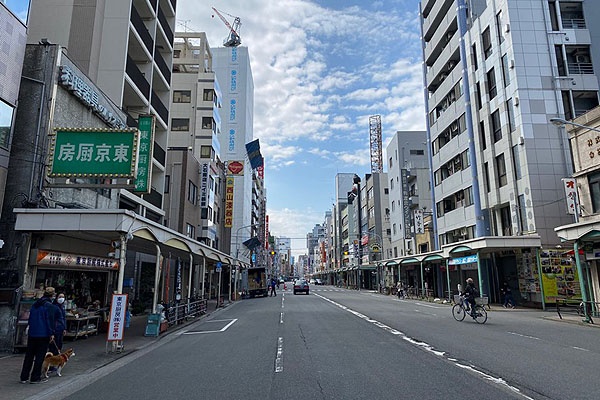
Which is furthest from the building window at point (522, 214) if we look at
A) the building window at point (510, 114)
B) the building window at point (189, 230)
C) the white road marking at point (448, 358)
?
the building window at point (189, 230)

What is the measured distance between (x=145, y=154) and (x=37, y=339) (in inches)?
436

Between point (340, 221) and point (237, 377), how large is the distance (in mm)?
107593

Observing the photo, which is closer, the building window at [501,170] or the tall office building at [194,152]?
the building window at [501,170]

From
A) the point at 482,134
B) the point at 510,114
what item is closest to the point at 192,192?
the point at 482,134

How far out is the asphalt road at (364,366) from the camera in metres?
6.56

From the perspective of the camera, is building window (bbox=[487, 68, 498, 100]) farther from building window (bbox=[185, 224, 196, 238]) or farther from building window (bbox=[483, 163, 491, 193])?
building window (bbox=[185, 224, 196, 238])

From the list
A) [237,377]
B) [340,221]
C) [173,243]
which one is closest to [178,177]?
[173,243]

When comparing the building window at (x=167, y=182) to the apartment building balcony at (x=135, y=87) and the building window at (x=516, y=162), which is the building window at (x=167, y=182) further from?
the building window at (x=516, y=162)

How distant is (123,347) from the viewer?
12016 millimetres

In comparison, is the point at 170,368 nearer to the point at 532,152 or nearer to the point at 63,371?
the point at 63,371

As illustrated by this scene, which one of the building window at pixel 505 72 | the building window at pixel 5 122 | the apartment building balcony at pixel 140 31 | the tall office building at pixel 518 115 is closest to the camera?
the building window at pixel 5 122

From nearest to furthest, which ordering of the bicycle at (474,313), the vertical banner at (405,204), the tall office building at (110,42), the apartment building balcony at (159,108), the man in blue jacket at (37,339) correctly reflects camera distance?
the man in blue jacket at (37,339)
the bicycle at (474,313)
the tall office building at (110,42)
the apartment building balcony at (159,108)
the vertical banner at (405,204)

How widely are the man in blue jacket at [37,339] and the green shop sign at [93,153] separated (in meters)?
5.81

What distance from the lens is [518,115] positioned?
27.7 metres
